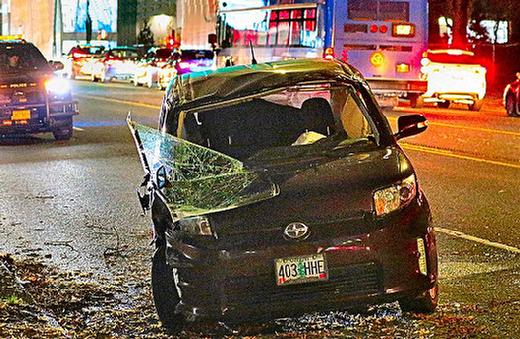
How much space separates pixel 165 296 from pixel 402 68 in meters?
20.7

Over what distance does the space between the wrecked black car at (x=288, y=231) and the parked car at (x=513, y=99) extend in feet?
60.3

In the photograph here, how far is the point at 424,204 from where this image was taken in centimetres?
644

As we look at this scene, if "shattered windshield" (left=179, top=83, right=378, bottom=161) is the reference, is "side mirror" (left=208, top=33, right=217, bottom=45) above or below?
above

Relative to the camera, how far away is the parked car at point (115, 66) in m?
46.7

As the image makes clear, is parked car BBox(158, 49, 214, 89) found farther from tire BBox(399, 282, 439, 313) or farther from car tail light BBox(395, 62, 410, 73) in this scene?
tire BBox(399, 282, 439, 313)

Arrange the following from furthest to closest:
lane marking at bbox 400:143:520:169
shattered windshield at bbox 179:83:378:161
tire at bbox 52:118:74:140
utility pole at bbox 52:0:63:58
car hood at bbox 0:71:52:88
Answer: utility pole at bbox 52:0:63:58 < tire at bbox 52:118:74:140 < car hood at bbox 0:71:52:88 < lane marking at bbox 400:143:520:169 < shattered windshield at bbox 179:83:378:161

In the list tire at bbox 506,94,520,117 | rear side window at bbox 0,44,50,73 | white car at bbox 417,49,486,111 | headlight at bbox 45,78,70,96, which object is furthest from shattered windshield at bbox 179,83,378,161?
white car at bbox 417,49,486,111

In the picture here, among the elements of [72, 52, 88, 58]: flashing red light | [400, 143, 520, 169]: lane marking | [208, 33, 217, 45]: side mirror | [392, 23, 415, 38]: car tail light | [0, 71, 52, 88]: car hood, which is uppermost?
[392, 23, 415, 38]: car tail light

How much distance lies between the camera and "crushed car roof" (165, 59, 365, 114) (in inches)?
291

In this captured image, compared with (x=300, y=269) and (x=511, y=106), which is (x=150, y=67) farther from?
(x=300, y=269)

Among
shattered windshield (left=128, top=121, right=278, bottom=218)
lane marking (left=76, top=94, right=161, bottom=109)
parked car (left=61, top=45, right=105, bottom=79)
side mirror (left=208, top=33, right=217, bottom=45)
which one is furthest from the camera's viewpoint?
parked car (left=61, top=45, right=105, bottom=79)

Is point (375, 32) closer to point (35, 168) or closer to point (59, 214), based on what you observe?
point (35, 168)

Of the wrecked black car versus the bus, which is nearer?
the wrecked black car

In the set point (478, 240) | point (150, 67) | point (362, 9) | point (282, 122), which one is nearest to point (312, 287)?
point (282, 122)
